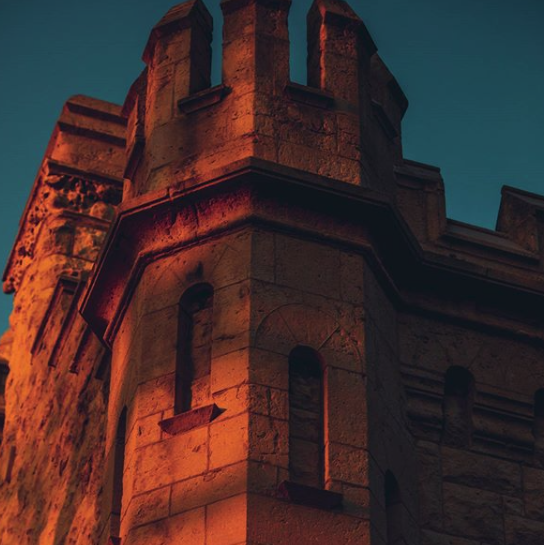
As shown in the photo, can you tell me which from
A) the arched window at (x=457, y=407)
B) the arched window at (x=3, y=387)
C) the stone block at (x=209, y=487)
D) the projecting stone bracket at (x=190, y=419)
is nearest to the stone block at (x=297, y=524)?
the stone block at (x=209, y=487)

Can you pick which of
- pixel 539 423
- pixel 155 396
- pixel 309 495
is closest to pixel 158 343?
pixel 155 396

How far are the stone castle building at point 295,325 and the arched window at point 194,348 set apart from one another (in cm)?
1

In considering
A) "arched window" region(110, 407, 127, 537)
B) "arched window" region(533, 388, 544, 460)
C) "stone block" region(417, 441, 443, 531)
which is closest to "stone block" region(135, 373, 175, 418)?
"arched window" region(110, 407, 127, 537)

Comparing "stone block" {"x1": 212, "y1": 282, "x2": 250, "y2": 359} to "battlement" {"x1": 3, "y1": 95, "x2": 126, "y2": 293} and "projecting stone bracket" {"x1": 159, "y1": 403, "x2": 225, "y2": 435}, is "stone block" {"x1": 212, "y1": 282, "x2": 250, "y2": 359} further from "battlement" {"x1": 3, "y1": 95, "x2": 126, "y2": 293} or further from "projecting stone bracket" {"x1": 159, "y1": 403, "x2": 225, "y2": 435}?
"battlement" {"x1": 3, "y1": 95, "x2": 126, "y2": 293}

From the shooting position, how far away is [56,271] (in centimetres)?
1888

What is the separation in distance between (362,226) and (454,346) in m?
1.12

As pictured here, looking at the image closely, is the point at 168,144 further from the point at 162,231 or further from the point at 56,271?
the point at 56,271

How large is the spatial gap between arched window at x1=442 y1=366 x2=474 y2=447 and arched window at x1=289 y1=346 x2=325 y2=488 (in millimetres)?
1326

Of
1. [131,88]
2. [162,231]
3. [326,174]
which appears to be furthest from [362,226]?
[131,88]

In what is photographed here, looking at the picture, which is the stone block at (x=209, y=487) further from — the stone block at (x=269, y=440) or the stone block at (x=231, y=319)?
the stone block at (x=231, y=319)

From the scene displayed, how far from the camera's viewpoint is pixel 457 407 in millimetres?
13430

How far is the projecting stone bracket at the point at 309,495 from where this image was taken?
11.6 metres

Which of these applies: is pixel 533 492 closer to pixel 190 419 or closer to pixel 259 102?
pixel 190 419

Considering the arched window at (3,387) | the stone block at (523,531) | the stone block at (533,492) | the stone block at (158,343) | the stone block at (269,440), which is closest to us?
the stone block at (269,440)
